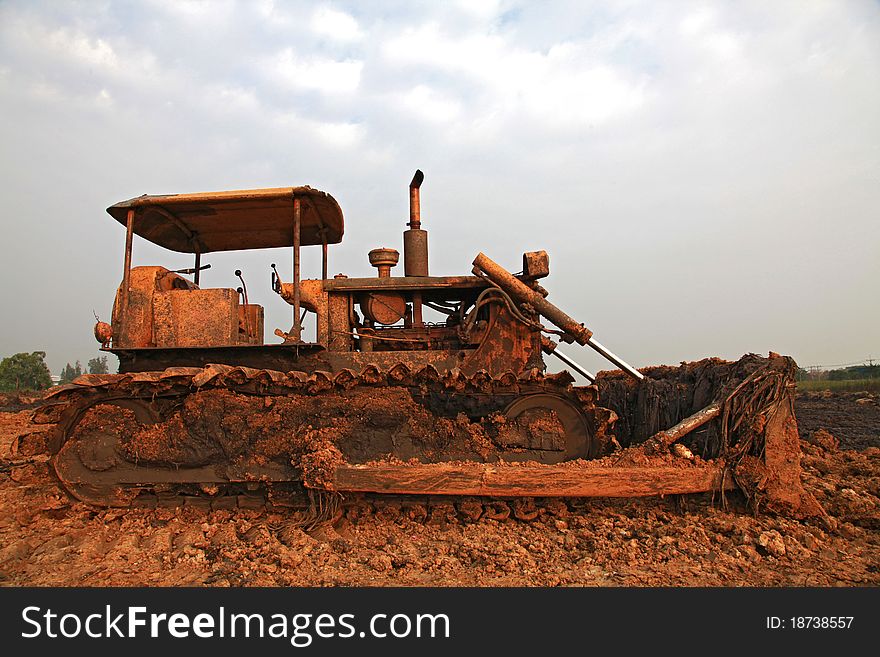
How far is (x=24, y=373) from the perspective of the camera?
106 ft

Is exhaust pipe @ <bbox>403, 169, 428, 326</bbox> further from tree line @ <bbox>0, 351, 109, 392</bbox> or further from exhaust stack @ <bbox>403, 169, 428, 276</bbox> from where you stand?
tree line @ <bbox>0, 351, 109, 392</bbox>

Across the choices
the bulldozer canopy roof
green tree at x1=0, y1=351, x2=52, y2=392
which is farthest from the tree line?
the bulldozer canopy roof

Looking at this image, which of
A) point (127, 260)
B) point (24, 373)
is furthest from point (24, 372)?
point (127, 260)

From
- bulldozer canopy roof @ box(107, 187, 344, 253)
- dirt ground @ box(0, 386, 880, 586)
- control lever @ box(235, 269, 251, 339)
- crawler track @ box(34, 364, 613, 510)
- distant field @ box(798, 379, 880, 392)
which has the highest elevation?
bulldozer canopy roof @ box(107, 187, 344, 253)

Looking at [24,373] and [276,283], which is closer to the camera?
[276,283]

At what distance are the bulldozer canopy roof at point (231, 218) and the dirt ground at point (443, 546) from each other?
106 inches

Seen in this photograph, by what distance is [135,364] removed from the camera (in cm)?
550

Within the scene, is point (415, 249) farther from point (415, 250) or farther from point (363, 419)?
point (363, 419)

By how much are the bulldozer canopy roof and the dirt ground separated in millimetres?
2702

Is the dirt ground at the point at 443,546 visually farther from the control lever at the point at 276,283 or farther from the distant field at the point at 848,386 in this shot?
the distant field at the point at 848,386

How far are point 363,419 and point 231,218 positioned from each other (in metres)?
2.92

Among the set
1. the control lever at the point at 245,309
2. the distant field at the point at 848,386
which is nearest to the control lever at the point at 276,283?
the control lever at the point at 245,309

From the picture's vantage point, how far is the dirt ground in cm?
391

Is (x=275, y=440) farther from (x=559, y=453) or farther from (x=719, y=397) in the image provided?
(x=719, y=397)
